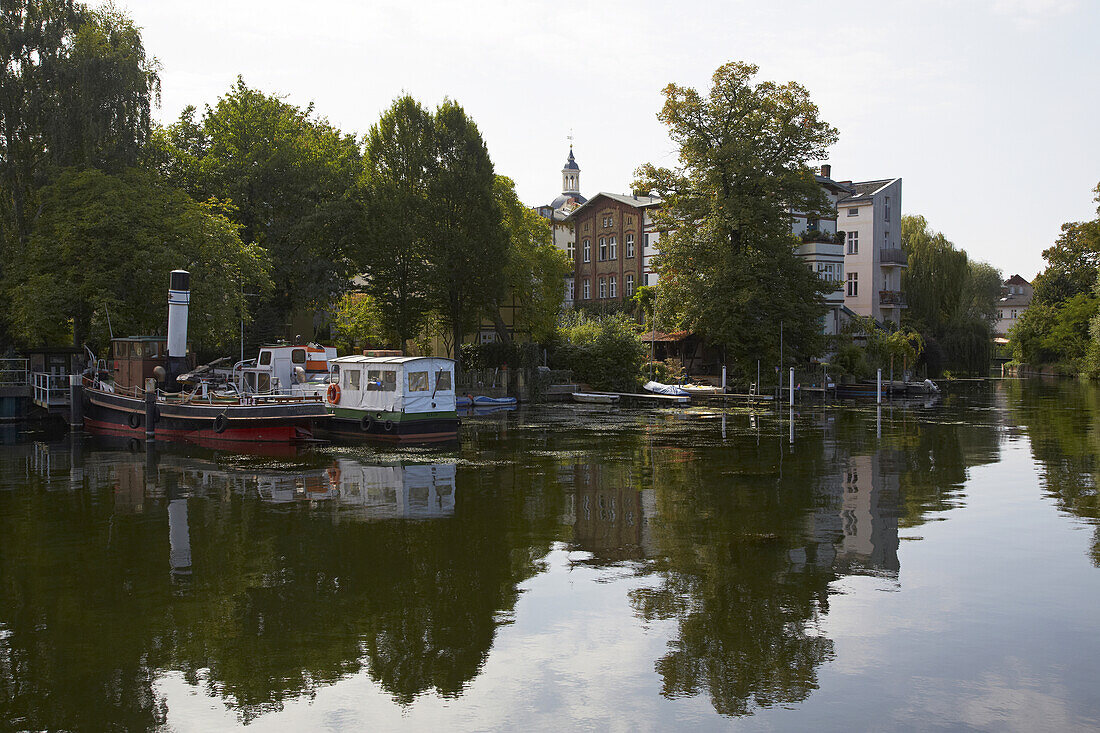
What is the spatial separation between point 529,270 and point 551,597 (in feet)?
143

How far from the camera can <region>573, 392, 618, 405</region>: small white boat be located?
49719 millimetres

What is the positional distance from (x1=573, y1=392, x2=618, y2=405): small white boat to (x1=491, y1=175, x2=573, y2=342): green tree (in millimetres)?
6783

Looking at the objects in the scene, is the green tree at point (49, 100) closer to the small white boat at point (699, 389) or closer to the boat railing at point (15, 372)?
the boat railing at point (15, 372)

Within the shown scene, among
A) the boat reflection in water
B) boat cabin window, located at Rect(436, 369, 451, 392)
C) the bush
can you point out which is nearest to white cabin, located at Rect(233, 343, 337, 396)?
boat cabin window, located at Rect(436, 369, 451, 392)

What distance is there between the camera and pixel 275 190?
48.3 meters

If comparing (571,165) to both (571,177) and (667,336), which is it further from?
(667,336)

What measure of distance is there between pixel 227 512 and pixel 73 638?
7.87 meters

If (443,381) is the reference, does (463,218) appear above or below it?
above

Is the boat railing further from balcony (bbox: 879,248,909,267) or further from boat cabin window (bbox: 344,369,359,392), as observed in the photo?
balcony (bbox: 879,248,909,267)

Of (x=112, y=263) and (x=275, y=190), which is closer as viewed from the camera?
(x=112, y=263)

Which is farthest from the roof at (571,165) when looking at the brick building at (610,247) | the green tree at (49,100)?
the green tree at (49,100)

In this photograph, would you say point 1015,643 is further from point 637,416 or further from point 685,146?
point 685,146

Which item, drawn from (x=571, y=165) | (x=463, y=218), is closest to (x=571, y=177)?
(x=571, y=165)

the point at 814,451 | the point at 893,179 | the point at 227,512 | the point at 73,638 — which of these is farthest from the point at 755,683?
the point at 893,179
